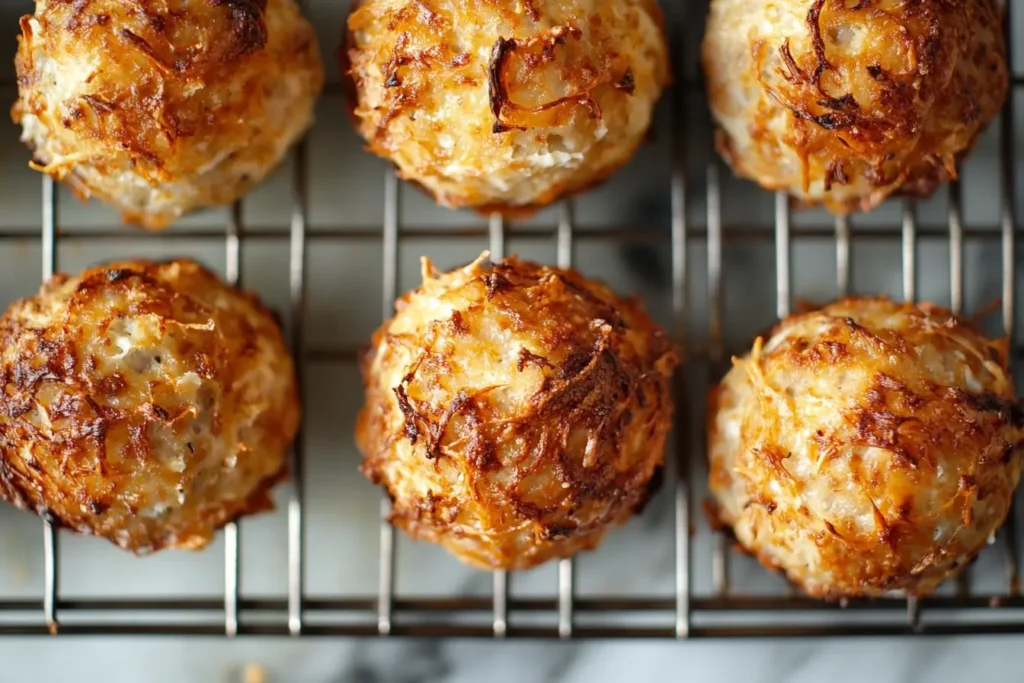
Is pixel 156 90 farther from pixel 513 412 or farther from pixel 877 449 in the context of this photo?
pixel 877 449

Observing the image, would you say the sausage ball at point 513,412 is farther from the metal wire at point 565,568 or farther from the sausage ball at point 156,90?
the sausage ball at point 156,90

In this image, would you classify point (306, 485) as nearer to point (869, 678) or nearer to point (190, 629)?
point (190, 629)

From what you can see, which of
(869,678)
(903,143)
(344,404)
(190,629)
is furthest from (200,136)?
(869,678)

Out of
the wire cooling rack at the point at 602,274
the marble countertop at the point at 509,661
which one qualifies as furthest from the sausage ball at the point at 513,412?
the marble countertop at the point at 509,661

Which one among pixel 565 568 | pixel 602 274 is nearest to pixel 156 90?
pixel 602 274

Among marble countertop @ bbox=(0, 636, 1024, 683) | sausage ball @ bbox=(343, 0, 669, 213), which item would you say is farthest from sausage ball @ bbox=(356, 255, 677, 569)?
marble countertop @ bbox=(0, 636, 1024, 683)

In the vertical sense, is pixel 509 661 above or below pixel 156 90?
below
